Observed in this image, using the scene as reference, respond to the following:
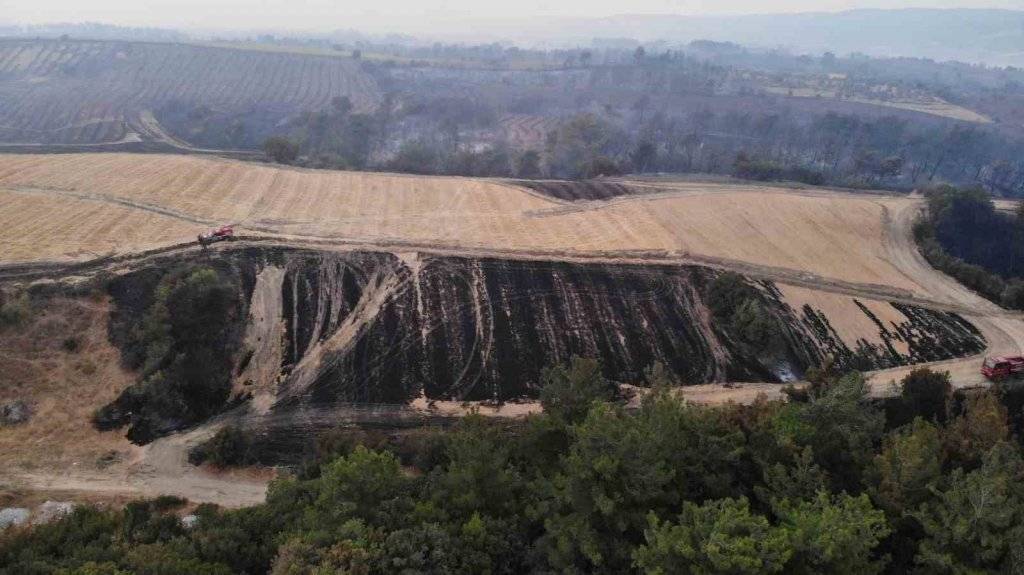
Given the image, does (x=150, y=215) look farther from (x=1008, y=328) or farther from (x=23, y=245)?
(x=1008, y=328)

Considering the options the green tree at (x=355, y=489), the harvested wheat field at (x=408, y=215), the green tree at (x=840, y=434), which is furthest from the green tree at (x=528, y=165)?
the green tree at (x=355, y=489)

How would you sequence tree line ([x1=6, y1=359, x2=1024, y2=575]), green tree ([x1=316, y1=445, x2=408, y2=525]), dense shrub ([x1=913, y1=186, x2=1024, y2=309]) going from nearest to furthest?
tree line ([x1=6, y1=359, x2=1024, y2=575])
green tree ([x1=316, y1=445, x2=408, y2=525])
dense shrub ([x1=913, y1=186, x2=1024, y2=309])

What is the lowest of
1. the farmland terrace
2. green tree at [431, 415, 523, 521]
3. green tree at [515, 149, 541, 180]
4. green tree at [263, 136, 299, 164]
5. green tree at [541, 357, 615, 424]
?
the farmland terrace

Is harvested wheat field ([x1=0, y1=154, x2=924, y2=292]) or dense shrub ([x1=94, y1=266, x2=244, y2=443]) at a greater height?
harvested wheat field ([x1=0, y1=154, x2=924, y2=292])

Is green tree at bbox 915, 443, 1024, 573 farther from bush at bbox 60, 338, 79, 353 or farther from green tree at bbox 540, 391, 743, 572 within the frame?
bush at bbox 60, 338, 79, 353

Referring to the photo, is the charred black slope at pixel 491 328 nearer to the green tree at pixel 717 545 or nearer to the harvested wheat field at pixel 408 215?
the harvested wheat field at pixel 408 215

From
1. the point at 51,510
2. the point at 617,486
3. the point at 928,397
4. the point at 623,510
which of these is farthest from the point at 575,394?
the point at 51,510

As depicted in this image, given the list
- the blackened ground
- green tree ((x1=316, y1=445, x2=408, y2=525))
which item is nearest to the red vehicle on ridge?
the blackened ground

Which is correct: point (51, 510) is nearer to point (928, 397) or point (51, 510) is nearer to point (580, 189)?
point (928, 397)
